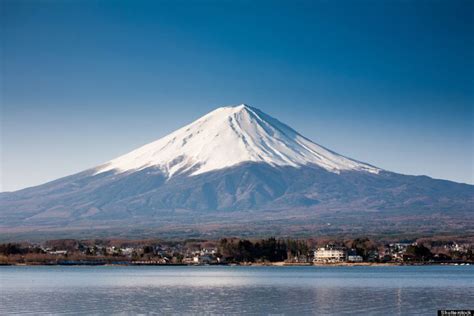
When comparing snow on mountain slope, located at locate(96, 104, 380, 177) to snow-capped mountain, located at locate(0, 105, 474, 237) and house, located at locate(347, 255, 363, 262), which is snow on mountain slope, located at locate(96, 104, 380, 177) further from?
house, located at locate(347, 255, 363, 262)

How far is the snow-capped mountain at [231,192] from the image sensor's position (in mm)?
166125

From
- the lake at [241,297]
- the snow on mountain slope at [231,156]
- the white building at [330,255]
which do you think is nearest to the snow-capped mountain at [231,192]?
the snow on mountain slope at [231,156]

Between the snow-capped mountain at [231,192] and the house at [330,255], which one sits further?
the snow-capped mountain at [231,192]

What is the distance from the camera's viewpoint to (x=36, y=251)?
323 ft

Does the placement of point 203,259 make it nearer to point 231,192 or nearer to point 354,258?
point 354,258

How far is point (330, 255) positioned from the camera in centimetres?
9544

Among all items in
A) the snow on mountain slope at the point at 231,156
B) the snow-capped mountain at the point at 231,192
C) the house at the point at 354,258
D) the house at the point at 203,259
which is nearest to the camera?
the house at the point at 354,258

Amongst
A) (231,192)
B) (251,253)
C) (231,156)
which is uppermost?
(231,156)

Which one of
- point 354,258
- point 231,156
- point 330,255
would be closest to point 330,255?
point 330,255

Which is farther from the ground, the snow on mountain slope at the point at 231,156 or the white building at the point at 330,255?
the snow on mountain slope at the point at 231,156

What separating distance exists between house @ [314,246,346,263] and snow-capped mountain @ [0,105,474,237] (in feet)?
192

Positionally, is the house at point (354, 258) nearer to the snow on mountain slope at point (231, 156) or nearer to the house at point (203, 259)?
the house at point (203, 259)

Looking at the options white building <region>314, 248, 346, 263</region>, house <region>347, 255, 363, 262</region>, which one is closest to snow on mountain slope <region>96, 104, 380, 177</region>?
white building <region>314, 248, 346, 263</region>

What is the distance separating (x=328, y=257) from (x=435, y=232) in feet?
124
